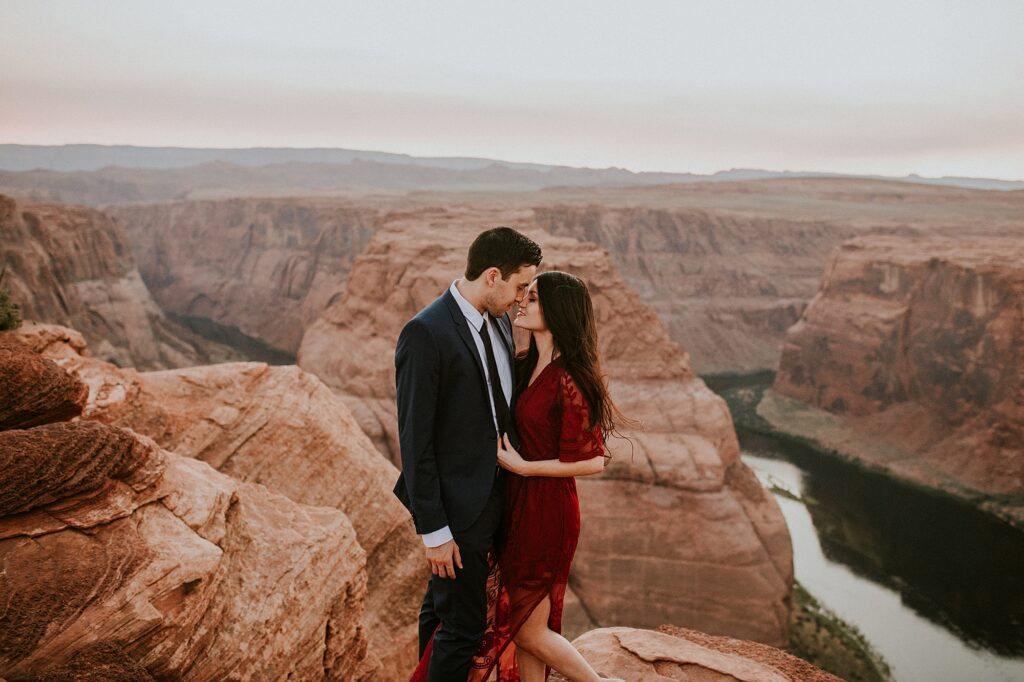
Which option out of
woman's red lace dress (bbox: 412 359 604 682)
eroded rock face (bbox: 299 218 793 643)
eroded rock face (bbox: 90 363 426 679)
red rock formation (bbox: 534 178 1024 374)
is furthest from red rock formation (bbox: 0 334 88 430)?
red rock formation (bbox: 534 178 1024 374)

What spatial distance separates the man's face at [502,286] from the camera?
377 cm

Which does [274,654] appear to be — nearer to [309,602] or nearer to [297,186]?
[309,602]

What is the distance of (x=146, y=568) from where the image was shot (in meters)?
4.05

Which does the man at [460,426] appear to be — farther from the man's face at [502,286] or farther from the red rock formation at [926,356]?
the red rock formation at [926,356]

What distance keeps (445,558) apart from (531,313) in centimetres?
134

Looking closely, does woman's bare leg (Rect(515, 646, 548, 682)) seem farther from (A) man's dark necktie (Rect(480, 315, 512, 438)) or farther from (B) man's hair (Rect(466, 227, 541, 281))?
(B) man's hair (Rect(466, 227, 541, 281))

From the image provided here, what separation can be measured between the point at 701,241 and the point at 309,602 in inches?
2511

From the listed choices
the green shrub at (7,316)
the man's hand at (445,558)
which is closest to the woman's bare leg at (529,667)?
the man's hand at (445,558)

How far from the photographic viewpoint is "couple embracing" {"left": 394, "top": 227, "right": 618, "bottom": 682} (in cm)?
363

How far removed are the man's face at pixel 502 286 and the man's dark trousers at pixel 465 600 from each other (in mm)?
946

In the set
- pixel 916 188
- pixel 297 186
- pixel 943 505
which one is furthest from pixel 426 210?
pixel 297 186

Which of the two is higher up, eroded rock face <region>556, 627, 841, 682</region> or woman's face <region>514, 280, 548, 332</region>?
woman's face <region>514, 280, 548, 332</region>

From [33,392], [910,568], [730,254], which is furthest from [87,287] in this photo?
[730,254]

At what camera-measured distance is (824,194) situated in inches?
4048
